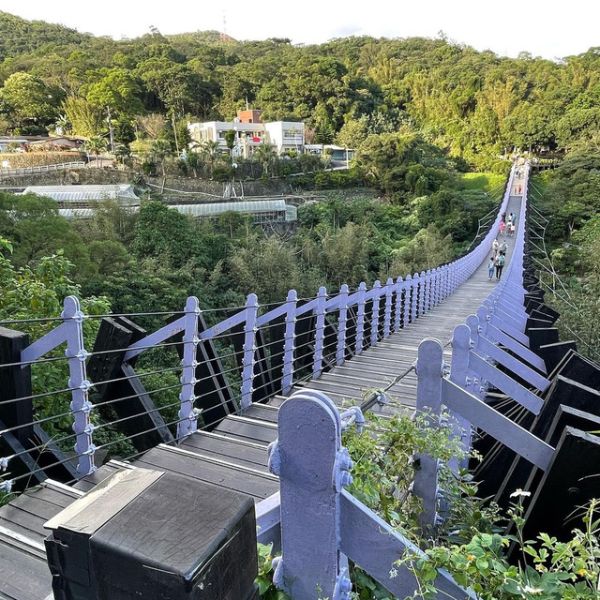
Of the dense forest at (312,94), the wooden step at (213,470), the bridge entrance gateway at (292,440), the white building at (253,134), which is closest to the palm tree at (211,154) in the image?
the white building at (253,134)

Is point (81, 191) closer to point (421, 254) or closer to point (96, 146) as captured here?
point (96, 146)

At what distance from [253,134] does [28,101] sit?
2455cm

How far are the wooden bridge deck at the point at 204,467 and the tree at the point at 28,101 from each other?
5894 centimetres

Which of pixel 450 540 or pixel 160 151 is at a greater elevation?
pixel 160 151

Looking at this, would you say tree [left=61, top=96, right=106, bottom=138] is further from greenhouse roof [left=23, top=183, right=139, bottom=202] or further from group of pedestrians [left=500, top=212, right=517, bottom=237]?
group of pedestrians [left=500, top=212, right=517, bottom=237]

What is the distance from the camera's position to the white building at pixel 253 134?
162 feet

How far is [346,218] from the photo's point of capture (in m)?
31.8

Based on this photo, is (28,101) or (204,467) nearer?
(204,467)

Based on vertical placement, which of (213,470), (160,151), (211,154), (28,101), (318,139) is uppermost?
(28,101)

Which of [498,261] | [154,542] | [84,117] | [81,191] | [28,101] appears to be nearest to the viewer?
[154,542]

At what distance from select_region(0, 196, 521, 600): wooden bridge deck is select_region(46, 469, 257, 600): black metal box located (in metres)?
0.45

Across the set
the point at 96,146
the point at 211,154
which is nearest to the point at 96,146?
the point at 96,146

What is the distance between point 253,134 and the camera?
173 ft

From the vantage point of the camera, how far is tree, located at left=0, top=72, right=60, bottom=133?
5050cm
